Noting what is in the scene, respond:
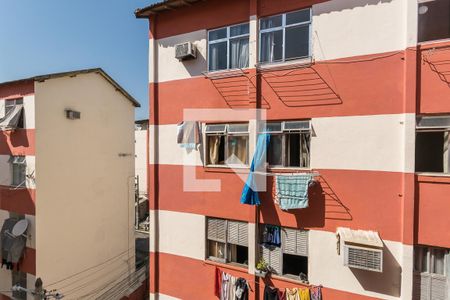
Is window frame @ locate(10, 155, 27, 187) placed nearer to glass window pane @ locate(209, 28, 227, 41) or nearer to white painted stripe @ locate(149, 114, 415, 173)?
glass window pane @ locate(209, 28, 227, 41)

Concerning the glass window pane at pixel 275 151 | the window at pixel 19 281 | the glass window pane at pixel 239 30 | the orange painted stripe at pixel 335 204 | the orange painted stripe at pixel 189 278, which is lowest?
the window at pixel 19 281

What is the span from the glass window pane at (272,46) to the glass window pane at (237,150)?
7.90 ft

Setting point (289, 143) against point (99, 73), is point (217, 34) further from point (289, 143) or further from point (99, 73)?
point (99, 73)

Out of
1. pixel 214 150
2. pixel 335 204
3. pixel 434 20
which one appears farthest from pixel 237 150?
pixel 434 20

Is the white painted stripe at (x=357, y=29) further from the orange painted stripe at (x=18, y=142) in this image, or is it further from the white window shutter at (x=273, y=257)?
the orange painted stripe at (x=18, y=142)

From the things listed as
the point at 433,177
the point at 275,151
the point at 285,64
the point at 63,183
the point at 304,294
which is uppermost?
the point at 285,64

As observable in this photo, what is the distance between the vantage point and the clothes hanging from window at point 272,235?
→ 758 centimetres

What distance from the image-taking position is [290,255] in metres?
7.47

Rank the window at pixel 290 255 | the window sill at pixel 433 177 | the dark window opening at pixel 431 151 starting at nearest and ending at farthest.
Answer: the window sill at pixel 433 177 < the dark window opening at pixel 431 151 < the window at pixel 290 255

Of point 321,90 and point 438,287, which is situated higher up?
point 321,90

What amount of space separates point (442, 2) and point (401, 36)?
42.5 inches

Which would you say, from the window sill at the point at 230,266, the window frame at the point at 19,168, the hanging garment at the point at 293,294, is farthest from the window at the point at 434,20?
the window frame at the point at 19,168

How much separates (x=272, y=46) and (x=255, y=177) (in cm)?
377

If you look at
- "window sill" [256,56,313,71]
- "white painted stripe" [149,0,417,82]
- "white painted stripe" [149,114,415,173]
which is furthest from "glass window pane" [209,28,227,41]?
"white painted stripe" [149,114,415,173]
